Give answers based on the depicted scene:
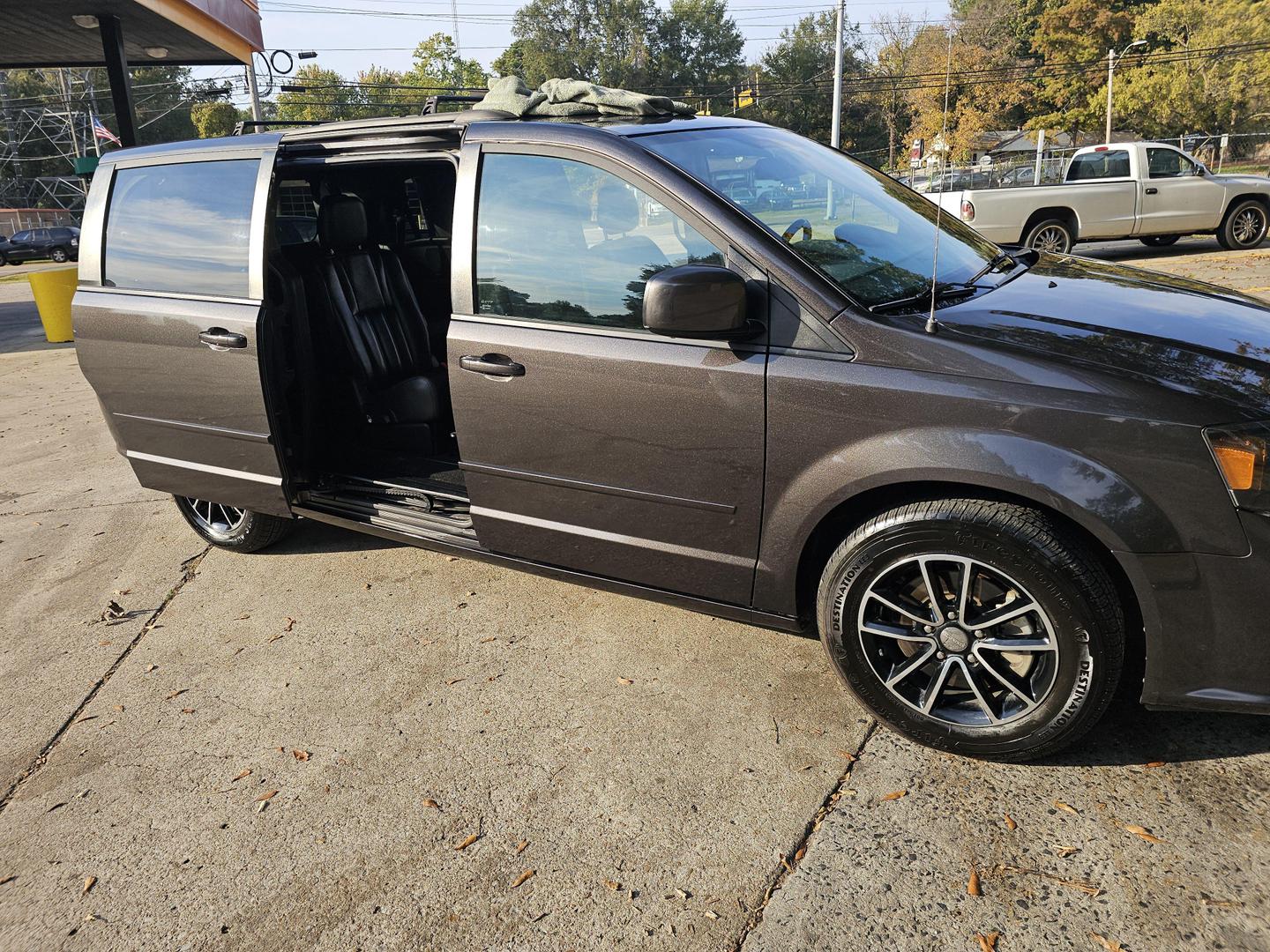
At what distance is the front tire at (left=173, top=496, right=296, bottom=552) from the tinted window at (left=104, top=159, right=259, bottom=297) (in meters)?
1.10

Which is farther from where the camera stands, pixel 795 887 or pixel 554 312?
pixel 554 312

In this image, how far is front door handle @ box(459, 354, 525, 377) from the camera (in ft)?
10.3

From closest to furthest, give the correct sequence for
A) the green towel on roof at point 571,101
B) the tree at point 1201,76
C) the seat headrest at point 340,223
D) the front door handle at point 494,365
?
the front door handle at point 494,365 < the green towel on roof at point 571,101 < the seat headrest at point 340,223 < the tree at point 1201,76

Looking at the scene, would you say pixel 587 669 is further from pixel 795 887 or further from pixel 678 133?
pixel 678 133

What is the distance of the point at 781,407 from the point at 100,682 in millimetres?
2870

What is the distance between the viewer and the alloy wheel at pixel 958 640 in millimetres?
2564

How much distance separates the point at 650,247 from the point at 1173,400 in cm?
156

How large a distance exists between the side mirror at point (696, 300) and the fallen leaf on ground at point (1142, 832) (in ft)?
5.64

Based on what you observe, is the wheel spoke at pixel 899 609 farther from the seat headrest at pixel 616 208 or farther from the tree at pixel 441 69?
the tree at pixel 441 69

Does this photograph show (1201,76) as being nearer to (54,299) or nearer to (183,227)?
(54,299)

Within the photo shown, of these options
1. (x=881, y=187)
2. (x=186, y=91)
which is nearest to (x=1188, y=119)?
(x=881, y=187)

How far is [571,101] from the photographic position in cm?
357

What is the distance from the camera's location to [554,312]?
123 inches

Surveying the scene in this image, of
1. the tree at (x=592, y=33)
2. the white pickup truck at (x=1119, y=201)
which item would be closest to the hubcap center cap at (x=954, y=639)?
the white pickup truck at (x=1119, y=201)
